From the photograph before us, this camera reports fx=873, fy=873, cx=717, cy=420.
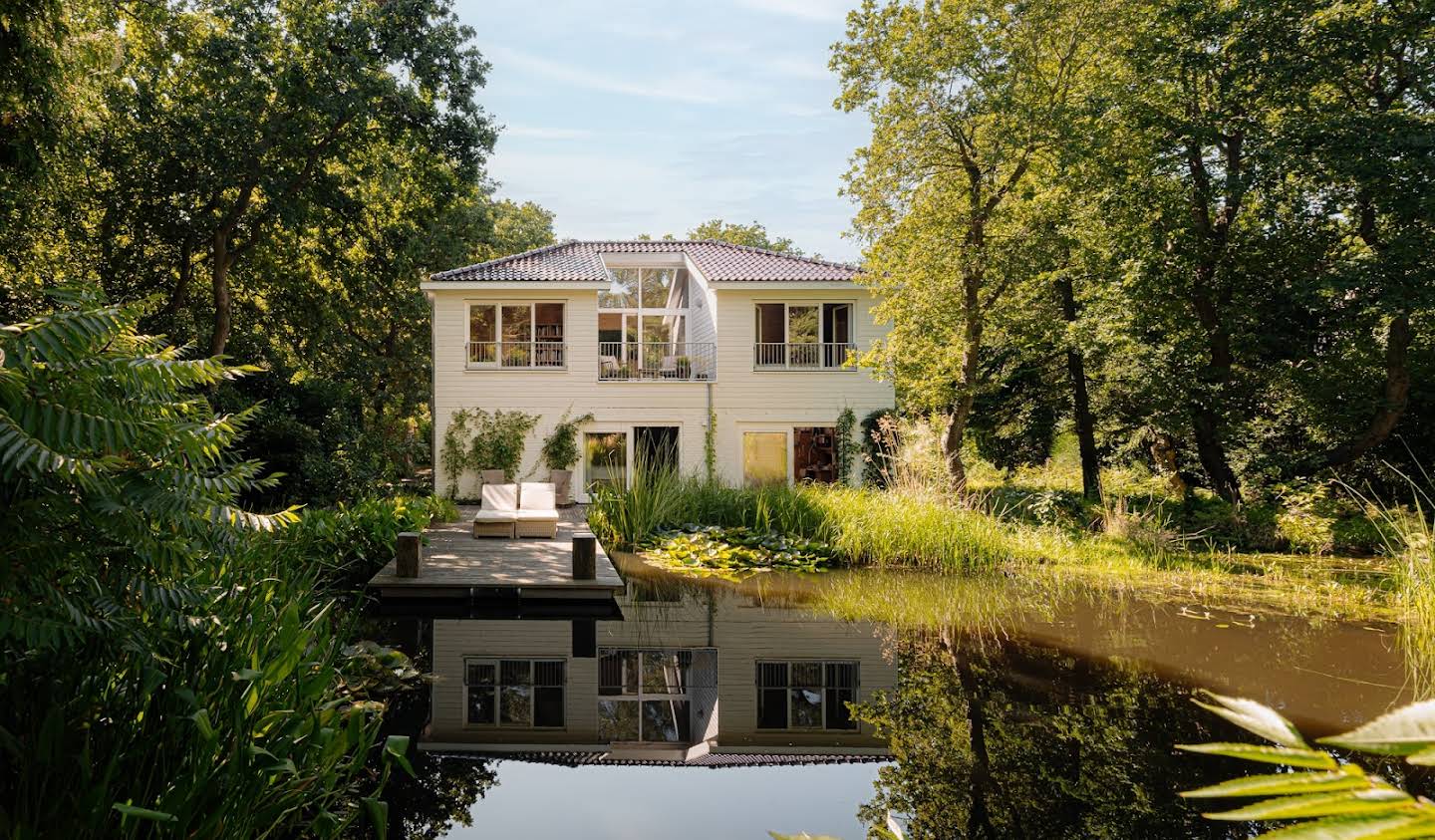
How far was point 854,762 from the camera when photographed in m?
5.29

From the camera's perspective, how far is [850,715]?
6.02 metres

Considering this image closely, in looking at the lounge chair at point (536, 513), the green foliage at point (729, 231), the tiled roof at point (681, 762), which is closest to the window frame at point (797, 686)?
the tiled roof at point (681, 762)

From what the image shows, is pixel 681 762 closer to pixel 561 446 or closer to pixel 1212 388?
pixel 1212 388

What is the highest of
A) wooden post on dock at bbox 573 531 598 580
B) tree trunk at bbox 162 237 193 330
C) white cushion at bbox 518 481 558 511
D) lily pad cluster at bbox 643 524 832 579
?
tree trunk at bbox 162 237 193 330

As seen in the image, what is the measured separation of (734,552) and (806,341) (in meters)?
9.50

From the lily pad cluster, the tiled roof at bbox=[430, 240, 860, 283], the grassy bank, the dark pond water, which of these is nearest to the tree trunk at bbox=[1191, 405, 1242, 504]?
the grassy bank

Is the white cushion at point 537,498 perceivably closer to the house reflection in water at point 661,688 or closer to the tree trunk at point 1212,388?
the house reflection in water at point 661,688

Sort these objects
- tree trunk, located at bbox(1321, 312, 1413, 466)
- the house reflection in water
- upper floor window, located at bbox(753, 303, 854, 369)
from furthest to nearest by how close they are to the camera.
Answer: upper floor window, located at bbox(753, 303, 854, 369) → tree trunk, located at bbox(1321, 312, 1413, 466) → the house reflection in water

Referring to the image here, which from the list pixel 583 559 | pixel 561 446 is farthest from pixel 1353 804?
pixel 561 446

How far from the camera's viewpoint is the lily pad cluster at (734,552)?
1156cm

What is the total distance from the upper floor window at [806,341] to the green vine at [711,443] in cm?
169

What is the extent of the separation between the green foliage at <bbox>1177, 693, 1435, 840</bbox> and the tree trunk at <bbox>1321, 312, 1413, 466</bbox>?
16.6 m

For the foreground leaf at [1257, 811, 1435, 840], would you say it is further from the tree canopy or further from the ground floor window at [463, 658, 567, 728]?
the tree canopy

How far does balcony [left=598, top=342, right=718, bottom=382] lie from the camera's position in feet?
66.1
